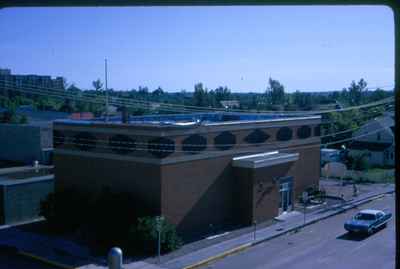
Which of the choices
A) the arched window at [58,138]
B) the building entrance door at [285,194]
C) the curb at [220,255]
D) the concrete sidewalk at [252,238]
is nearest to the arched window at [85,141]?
the arched window at [58,138]

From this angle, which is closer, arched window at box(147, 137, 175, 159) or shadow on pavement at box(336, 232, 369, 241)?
arched window at box(147, 137, 175, 159)

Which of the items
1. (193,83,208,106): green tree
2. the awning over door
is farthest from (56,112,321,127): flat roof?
(193,83,208,106): green tree

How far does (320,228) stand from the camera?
1800 centimetres

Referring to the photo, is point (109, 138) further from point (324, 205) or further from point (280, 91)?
point (280, 91)

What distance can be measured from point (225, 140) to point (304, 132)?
20.4 ft

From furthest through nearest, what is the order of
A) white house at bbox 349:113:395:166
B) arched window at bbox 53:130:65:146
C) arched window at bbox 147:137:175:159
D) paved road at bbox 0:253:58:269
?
white house at bbox 349:113:395:166
arched window at bbox 53:130:65:146
arched window at bbox 147:137:175:159
paved road at bbox 0:253:58:269

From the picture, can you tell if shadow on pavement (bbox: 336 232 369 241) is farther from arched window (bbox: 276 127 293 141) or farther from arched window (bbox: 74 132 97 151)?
arched window (bbox: 74 132 97 151)

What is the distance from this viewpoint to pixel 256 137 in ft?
63.1

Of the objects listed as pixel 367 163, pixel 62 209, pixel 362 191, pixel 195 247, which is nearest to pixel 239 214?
pixel 195 247

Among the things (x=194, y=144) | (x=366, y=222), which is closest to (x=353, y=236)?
(x=366, y=222)

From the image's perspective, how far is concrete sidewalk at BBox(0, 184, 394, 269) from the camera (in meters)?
13.4

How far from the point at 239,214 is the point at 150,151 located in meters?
4.90

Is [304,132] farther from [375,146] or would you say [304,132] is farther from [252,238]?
[375,146]

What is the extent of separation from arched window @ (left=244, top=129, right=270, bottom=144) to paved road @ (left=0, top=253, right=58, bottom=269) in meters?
8.71
